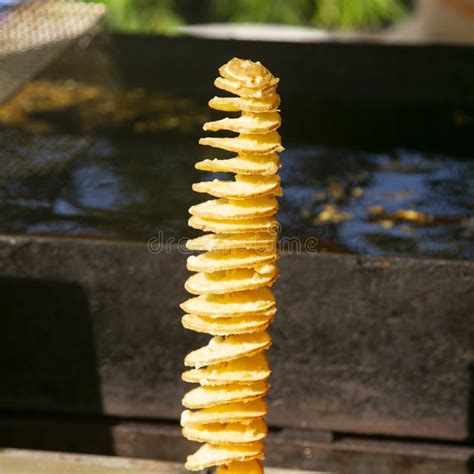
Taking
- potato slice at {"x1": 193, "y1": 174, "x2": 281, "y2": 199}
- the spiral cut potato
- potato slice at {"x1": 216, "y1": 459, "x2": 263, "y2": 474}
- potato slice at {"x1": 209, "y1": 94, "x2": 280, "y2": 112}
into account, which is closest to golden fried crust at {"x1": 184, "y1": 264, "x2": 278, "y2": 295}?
the spiral cut potato

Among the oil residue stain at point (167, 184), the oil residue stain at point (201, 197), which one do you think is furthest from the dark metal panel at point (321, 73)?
the oil residue stain at point (201, 197)

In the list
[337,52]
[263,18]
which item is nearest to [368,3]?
[263,18]

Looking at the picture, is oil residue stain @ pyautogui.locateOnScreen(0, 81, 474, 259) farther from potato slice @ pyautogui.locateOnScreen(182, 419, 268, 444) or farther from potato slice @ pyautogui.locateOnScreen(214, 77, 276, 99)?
potato slice @ pyautogui.locateOnScreen(214, 77, 276, 99)

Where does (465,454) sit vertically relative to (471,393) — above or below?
below

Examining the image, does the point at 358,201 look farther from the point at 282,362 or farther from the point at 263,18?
the point at 263,18

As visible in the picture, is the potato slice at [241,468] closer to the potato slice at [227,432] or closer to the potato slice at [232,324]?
the potato slice at [227,432]

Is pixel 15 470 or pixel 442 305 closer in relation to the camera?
pixel 15 470

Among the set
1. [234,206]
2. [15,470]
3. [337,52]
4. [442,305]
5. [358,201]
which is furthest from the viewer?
[337,52]

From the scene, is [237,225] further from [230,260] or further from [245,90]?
[245,90]
